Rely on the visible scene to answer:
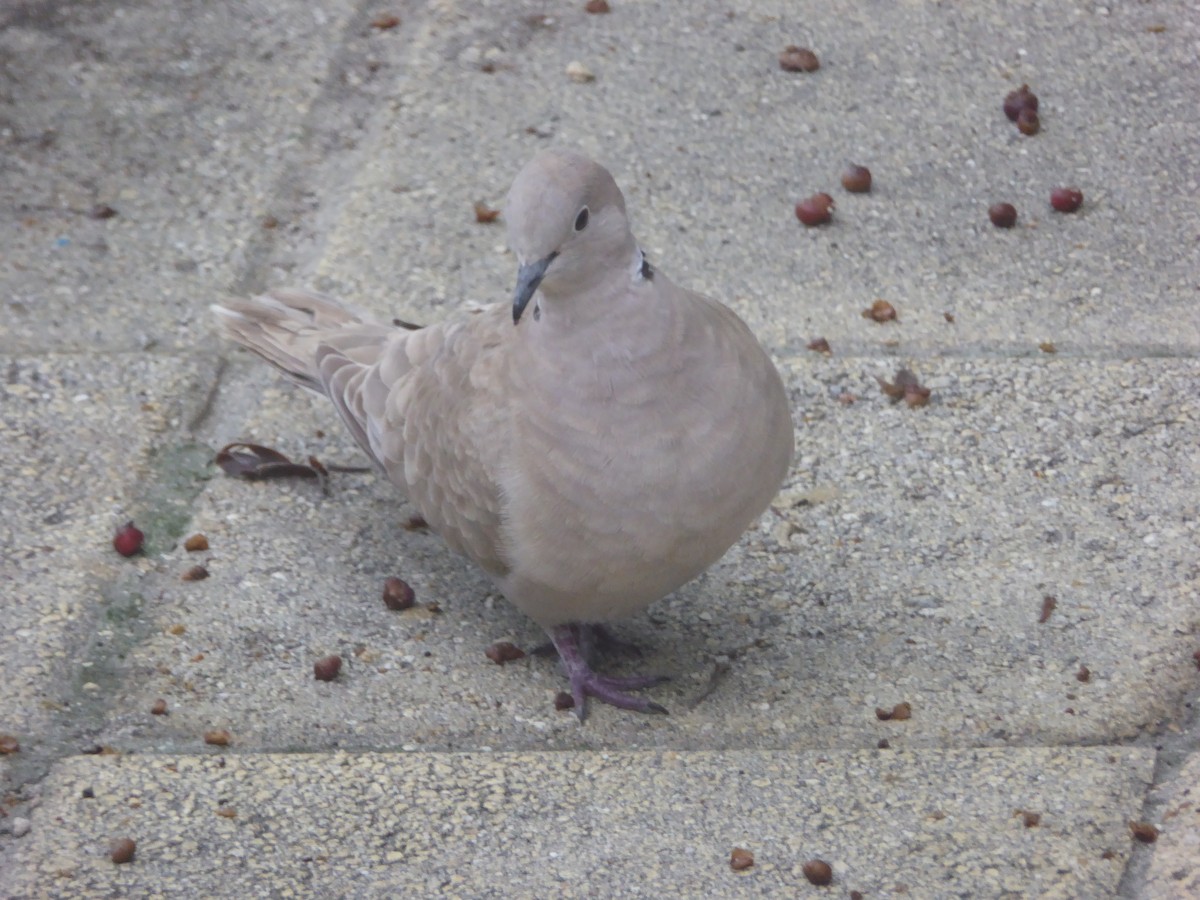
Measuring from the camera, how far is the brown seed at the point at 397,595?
312 cm

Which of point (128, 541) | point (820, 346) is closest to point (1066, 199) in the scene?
point (820, 346)

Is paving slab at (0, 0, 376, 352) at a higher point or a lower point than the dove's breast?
lower

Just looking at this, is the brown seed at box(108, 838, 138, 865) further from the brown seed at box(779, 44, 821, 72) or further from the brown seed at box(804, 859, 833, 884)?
the brown seed at box(779, 44, 821, 72)

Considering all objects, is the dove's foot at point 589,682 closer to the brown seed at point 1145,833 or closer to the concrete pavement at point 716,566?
the concrete pavement at point 716,566

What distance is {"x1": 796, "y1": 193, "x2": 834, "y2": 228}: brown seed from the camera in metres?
4.02

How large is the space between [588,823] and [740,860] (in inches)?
10.7

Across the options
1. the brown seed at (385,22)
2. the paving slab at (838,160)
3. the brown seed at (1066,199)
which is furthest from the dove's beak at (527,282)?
the brown seed at (385,22)

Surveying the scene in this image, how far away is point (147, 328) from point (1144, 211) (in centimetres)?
261

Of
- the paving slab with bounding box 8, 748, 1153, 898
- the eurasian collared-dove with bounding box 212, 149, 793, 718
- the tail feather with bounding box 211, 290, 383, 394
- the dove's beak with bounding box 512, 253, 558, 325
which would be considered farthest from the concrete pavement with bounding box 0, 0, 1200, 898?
the dove's beak with bounding box 512, 253, 558, 325

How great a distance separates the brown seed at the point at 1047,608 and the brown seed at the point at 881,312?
3.28ft

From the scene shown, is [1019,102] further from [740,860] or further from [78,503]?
[78,503]

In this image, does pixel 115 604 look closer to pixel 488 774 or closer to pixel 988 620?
pixel 488 774

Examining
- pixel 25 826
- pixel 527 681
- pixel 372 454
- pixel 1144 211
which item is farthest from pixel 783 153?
pixel 25 826

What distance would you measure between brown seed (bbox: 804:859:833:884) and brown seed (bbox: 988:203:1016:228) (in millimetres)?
2116
